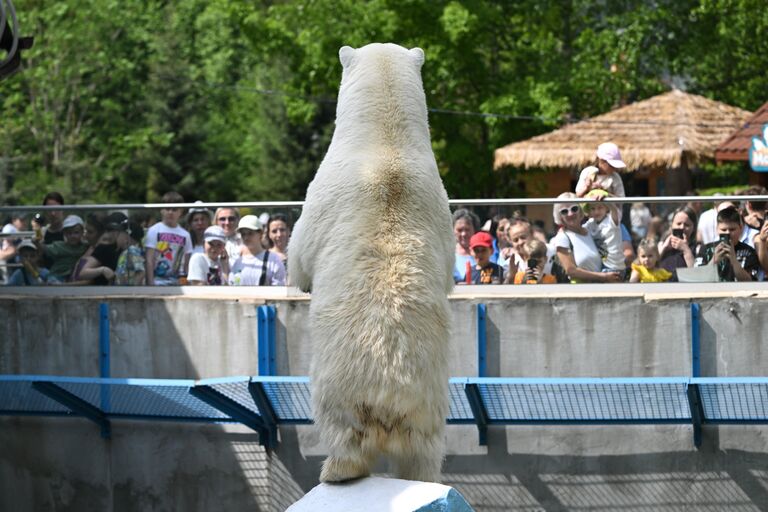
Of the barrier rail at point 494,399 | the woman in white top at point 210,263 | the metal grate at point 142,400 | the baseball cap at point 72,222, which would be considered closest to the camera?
Result: the barrier rail at point 494,399

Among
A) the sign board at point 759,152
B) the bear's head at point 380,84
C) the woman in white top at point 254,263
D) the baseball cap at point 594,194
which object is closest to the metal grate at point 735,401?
the baseball cap at point 594,194

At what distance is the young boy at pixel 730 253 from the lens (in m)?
11.9

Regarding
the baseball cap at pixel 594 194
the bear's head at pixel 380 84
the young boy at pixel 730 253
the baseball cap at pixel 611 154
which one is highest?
the bear's head at pixel 380 84

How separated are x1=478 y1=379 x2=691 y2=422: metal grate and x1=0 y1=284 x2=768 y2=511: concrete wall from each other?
1.14 ft

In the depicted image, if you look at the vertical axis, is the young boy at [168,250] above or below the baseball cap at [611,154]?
below

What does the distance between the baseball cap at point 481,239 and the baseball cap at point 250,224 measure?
6.68ft

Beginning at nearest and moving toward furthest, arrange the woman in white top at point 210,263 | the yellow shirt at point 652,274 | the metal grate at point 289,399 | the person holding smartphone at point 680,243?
the person holding smartphone at point 680,243 → the metal grate at point 289,399 → the yellow shirt at point 652,274 → the woman in white top at point 210,263

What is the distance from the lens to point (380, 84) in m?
7.73

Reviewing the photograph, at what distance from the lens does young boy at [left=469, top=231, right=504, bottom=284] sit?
1213cm

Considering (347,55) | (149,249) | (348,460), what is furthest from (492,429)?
(347,55)

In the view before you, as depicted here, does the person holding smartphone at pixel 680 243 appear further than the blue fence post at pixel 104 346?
No

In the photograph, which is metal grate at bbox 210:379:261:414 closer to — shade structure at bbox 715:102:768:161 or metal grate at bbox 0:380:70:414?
metal grate at bbox 0:380:70:414

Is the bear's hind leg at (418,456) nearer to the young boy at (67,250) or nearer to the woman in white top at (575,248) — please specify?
the woman in white top at (575,248)

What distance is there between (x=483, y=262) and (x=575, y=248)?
903 millimetres
